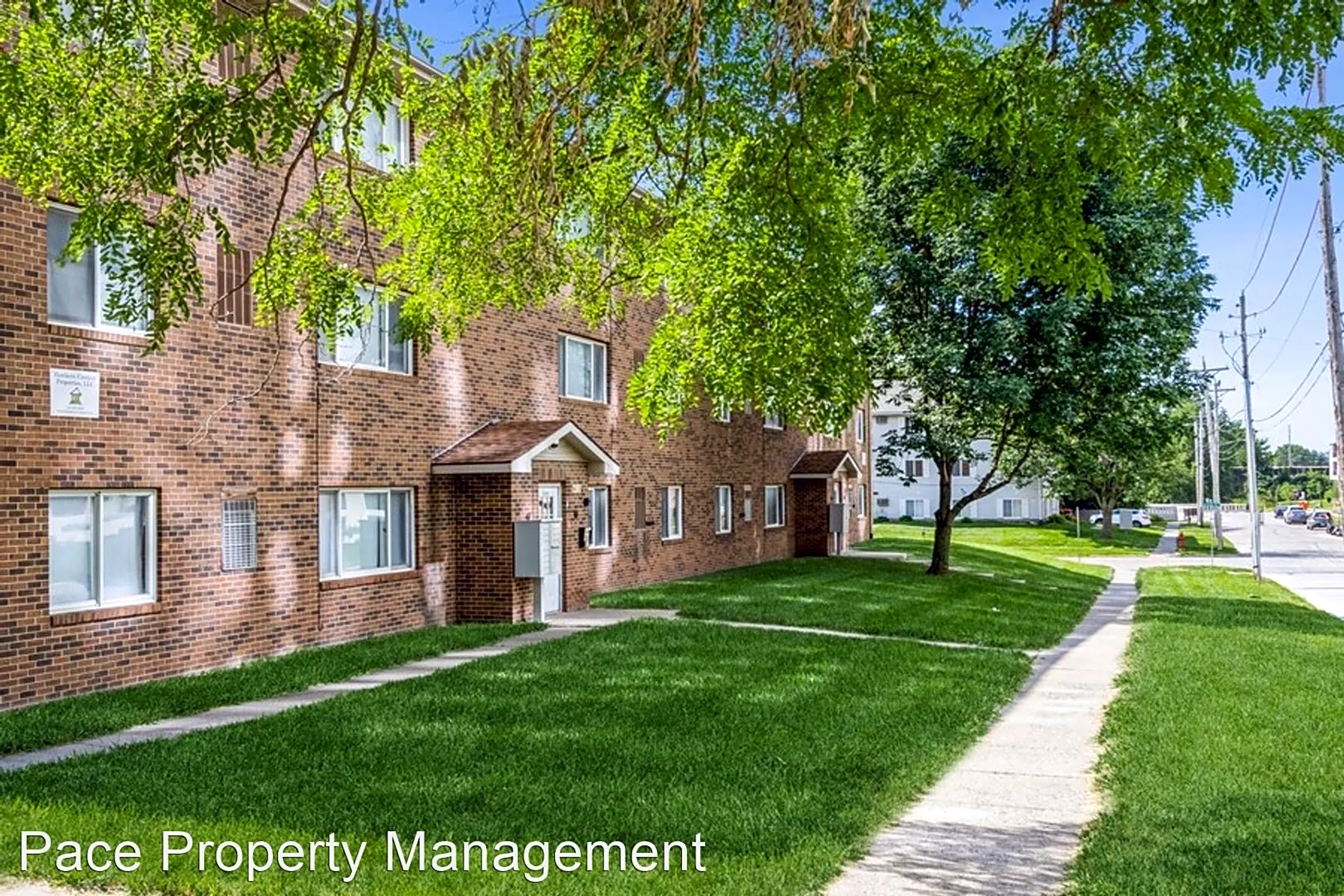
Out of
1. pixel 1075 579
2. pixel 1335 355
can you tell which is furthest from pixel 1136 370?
pixel 1075 579

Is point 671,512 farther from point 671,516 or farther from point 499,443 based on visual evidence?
point 499,443

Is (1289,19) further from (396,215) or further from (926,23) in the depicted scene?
(396,215)

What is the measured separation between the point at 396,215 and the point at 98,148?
5.03 metres

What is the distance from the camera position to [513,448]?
15859mm

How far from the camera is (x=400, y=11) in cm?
718

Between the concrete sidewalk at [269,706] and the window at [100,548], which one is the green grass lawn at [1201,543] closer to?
the concrete sidewalk at [269,706]

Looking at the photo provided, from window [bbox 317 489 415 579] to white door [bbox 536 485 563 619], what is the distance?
193 cm

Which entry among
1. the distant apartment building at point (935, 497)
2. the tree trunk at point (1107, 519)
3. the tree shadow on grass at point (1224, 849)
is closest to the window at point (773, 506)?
the tree shadow on grass at point (1224, 849)

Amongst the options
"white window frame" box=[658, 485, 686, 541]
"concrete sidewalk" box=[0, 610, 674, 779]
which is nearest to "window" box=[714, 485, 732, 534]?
"white window frame" box=[658, 485, 686, 541]

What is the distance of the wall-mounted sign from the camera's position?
10141mm

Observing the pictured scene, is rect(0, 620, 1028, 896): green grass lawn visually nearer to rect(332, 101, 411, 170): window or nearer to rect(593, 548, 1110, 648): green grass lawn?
rect(593, 548, 1110, 648): green grass lawn

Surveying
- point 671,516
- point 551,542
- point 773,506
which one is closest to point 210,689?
point 551,542

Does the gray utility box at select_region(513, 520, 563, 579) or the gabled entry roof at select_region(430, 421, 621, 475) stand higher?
the gabled entry roof at select_region(430, 421, 621, 475)

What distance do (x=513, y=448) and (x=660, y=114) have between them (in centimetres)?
953
